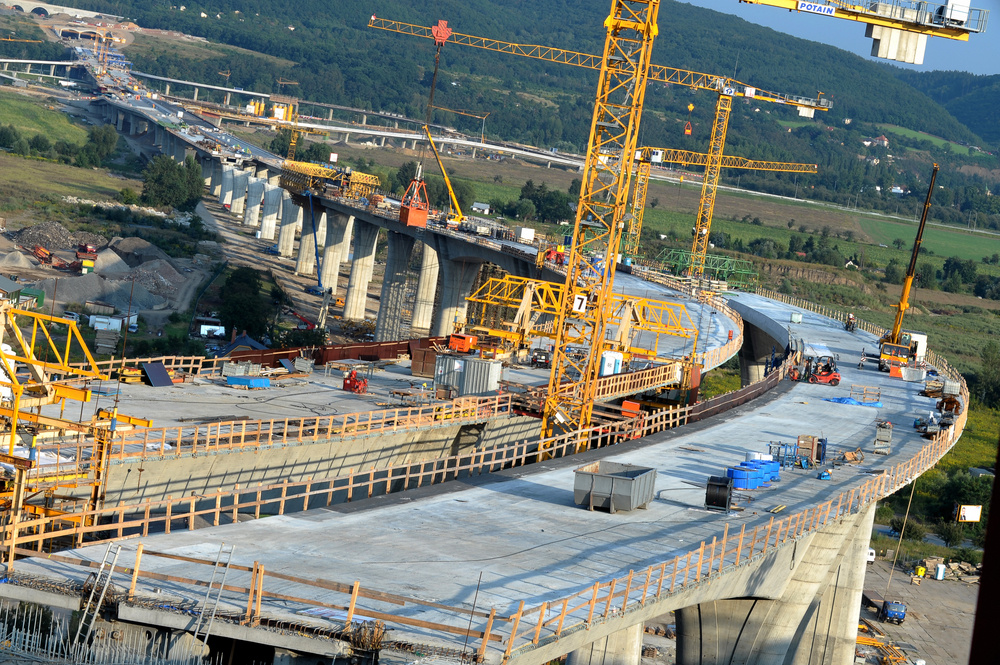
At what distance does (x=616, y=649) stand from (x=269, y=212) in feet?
519

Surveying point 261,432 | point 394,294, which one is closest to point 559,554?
point 261,432

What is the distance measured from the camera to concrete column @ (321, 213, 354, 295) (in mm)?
155500

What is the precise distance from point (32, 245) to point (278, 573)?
102537 millimetres

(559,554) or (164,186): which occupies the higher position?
(164,186)

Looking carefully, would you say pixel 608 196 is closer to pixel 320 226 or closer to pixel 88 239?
pixel 88 239

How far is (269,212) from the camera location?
605ft

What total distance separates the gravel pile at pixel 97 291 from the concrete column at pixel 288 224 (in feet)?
207

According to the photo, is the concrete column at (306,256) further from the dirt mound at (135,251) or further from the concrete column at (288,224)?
the dirt mound at (135,251)

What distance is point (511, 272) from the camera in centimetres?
12219

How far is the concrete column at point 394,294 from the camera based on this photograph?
5192 inches

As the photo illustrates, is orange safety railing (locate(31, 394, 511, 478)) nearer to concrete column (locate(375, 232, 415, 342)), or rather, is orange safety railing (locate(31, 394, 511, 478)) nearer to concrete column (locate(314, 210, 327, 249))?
concrete column (locate(375, 232, 415, 342))

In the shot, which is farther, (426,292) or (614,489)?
(426,292)

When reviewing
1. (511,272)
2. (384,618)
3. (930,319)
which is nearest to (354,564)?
(384,618)

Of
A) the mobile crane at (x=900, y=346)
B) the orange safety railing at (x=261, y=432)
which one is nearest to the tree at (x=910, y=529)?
the mobile crane at (x=900, y=346)
